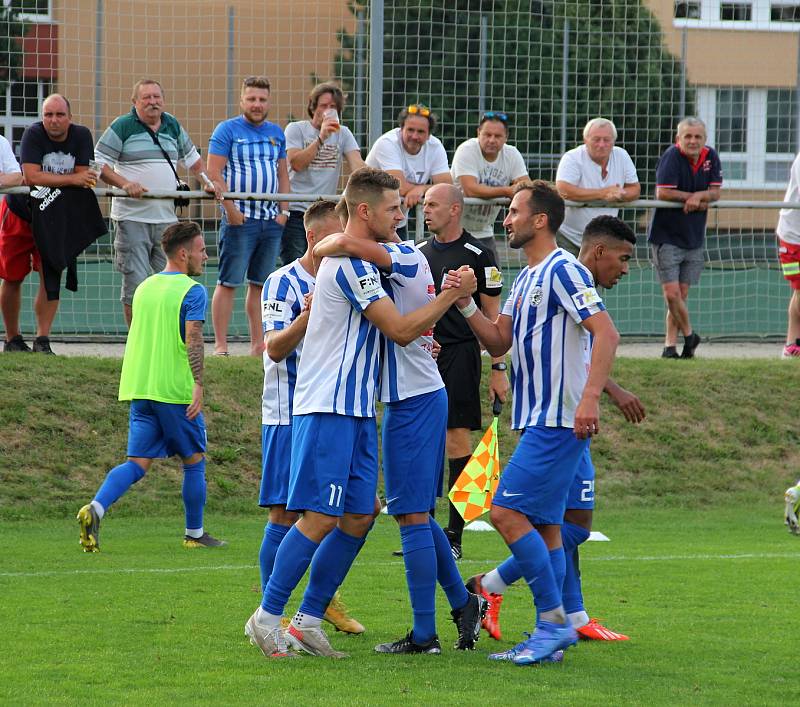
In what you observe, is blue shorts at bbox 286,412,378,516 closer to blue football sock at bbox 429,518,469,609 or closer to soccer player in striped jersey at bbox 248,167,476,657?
soccer player in striped jersey at bbox 248,167,476,657

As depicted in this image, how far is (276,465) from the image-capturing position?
22.8 feet

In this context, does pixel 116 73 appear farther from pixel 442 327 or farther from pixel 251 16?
pixel 442 327

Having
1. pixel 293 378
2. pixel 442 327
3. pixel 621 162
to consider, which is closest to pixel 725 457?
pixel 621 162

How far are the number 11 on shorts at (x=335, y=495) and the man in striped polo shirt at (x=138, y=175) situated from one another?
6.64 metres

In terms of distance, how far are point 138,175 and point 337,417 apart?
692 cm

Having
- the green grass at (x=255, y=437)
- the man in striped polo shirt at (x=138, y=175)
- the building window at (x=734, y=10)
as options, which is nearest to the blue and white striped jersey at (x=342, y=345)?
the green grass at (x=255, y=437)

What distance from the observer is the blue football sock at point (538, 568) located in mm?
6066

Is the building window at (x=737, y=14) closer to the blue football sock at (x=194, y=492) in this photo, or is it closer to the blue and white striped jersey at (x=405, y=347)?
the blue football sock at (x=194, y=492)

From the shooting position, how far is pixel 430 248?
9008mm

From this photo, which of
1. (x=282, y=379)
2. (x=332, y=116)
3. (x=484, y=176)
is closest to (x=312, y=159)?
(x=332, y=116)

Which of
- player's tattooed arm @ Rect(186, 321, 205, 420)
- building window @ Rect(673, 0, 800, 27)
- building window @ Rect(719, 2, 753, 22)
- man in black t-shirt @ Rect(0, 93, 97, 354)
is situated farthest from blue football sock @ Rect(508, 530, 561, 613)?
building window @ Rect(719, 2, 753, 22)

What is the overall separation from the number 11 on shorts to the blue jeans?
277 inches

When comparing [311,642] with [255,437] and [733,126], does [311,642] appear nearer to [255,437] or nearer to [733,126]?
[255,437]

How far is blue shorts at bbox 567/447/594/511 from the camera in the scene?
6.72m
